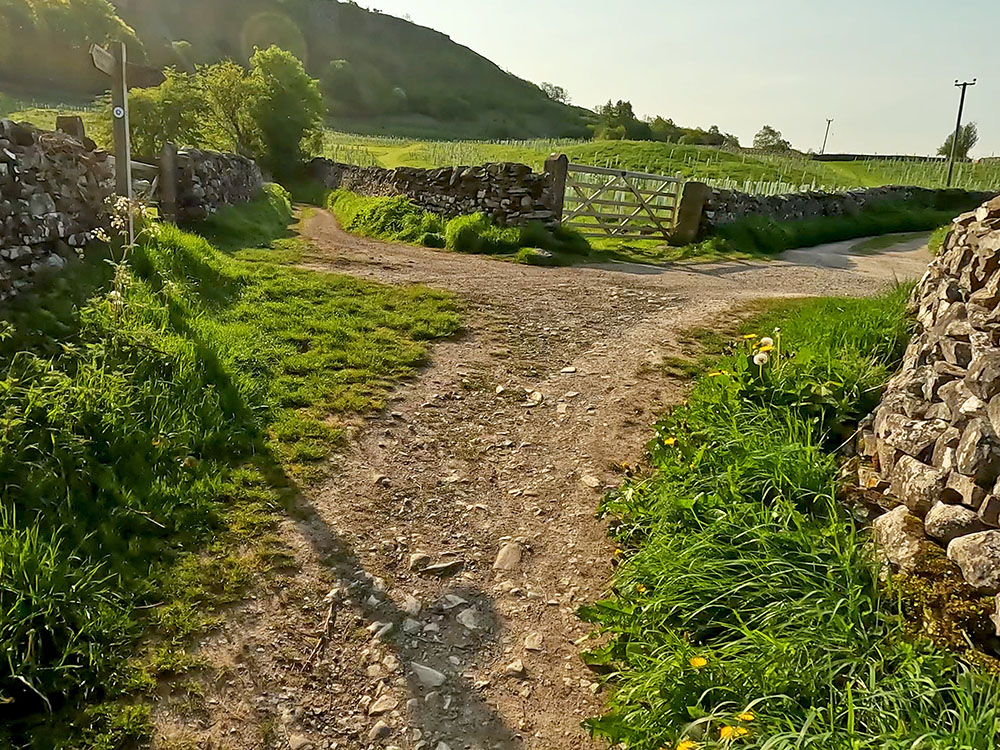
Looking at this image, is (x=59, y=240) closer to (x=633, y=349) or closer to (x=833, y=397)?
(x=633, y=349)

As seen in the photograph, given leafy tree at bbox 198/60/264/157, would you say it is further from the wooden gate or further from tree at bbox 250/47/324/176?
the wooden gate

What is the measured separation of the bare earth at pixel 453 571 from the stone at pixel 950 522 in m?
1.48

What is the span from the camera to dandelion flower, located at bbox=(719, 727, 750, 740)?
75.8 inches

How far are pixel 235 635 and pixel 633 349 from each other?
4.83 metres

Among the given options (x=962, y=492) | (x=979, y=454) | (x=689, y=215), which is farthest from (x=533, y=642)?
(x=689, y=215)

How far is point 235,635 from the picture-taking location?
2.72m

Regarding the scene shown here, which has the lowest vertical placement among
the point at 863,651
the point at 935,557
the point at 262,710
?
the point at 262,710

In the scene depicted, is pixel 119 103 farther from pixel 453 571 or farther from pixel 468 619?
pixel 468 619

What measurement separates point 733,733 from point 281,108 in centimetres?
3723

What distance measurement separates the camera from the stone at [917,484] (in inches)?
107

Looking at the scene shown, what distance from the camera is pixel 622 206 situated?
1570 centimetres

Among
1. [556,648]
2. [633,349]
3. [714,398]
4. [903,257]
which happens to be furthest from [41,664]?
[903,257]

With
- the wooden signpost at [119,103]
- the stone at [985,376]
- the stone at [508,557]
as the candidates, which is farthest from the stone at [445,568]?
the wooden signpost at [119,103]

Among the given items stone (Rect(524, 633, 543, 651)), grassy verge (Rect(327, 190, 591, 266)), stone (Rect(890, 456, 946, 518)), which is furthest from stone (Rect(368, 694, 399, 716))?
grassy verge (Rect(327, 190, 591, 266))
